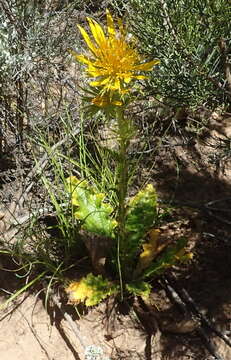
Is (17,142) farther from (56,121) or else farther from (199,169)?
(199,169)

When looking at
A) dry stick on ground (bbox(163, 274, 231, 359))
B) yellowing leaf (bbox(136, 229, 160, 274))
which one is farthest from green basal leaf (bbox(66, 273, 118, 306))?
dry stick on ground (bbox(163, 274, 231, 359))

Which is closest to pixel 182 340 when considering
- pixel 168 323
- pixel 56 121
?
pixel 168 323

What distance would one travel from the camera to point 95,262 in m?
2.70

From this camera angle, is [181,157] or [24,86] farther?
[181,157]

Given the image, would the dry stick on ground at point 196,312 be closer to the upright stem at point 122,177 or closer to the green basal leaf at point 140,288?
the green basal leaf at point 140,288

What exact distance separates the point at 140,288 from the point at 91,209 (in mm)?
487

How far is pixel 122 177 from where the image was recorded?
232cm

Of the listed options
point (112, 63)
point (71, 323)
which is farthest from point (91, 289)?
point (112, 63)

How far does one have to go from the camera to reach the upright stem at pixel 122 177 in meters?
2.07

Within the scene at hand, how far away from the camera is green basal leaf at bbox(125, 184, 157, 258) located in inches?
108

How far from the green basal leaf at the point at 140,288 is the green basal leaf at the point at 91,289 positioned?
81 millimetres

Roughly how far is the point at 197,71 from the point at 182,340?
4.30 ft

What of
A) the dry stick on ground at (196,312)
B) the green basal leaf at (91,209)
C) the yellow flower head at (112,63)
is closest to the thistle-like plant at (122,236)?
the green basal leaf at (91,209)

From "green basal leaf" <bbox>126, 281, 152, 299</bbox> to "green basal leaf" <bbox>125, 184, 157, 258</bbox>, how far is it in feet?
0.50
